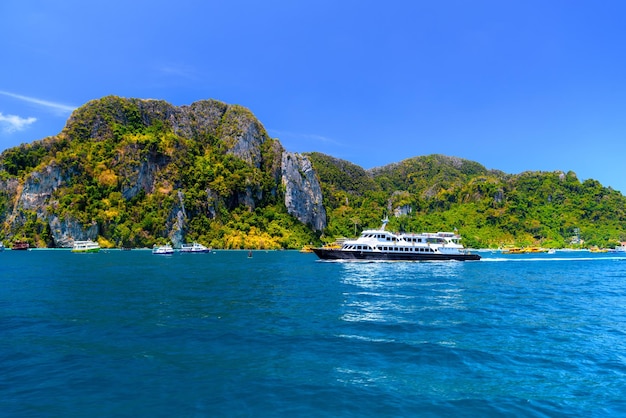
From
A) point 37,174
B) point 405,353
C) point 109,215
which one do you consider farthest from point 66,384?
point 37,174

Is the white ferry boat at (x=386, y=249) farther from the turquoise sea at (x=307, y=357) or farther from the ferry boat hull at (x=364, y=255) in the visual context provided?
the turquoise sea at (x=307, y=357)

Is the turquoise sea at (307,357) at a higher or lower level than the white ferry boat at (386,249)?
lower

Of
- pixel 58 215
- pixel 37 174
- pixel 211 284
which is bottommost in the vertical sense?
pixel 211 284

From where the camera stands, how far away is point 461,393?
43.5 feet

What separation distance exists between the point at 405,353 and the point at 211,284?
3010 centimetres

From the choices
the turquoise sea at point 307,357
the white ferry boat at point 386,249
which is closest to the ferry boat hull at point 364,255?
the white ferry boat at point 386,249

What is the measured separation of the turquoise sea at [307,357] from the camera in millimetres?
12281

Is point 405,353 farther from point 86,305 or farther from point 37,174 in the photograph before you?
point 37,174

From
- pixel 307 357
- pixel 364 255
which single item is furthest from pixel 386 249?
pixel 307 357

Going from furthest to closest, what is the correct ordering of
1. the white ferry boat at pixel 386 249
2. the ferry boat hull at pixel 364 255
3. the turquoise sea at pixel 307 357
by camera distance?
the white ferry boat at pixel 386 249 < the ferry boat hull at pixel 364 255 < the turquoise sea at pixel 307 357

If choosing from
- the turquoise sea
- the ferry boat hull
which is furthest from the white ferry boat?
the turquoise sea

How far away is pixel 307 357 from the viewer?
55.2 ft

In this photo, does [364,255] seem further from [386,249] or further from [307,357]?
[307,357]

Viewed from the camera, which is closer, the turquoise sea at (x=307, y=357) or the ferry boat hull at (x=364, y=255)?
the turquoise sea at (x=307, y=357)
